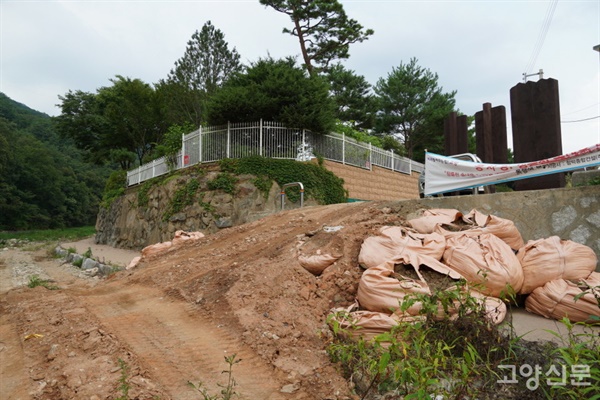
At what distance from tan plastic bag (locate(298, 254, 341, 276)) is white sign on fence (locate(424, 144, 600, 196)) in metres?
2.64

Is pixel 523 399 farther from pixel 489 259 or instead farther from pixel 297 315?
pixel 297 315

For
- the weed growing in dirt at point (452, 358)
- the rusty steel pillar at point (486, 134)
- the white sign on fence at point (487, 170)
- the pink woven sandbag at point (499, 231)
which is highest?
the rusty steel pillar at point (486, 134)

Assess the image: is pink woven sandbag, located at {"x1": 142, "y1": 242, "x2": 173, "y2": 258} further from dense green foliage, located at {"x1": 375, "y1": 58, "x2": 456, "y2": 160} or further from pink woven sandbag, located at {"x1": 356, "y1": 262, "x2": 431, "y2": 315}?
dense green foliage, located at {"x1": 375, "y1": 58, "x2": 456, "y2": 160}

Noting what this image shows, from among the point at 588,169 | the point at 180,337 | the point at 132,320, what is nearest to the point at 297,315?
the point at 180,337

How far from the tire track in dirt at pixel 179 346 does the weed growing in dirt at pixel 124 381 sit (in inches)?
6.1

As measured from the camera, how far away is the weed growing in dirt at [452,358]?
6.90 ft

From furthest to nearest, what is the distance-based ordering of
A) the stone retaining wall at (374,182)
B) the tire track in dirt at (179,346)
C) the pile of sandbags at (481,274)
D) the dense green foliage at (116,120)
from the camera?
1. the dense green foliage at (116,120)
2. the stone retaining wall at (374,182)
3. the pile of sandbags at (481,274)
4. the tire track in dirt at (179,346)

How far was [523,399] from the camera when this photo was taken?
2.13 meters

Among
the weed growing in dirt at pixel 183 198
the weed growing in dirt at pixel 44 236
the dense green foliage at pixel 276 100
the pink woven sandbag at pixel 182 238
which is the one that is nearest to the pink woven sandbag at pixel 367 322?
the pink woven sandbag at pixel 182 238

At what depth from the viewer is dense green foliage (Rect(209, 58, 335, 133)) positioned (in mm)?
12648

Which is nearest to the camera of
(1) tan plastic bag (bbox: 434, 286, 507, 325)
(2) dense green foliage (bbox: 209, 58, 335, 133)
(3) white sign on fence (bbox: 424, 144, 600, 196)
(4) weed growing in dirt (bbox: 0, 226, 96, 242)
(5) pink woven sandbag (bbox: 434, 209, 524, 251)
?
(1) tan plastic bag (bbox: 434, 286, 507, 325)

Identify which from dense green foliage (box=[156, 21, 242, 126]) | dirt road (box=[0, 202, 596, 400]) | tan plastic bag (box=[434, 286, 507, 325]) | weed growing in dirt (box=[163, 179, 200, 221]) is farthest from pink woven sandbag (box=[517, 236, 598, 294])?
dense green foliage (box=[156, 21, 242, 126])

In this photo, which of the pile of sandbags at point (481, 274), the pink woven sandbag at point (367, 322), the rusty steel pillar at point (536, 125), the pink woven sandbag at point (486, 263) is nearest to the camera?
the pink woven sandbag at point (367, 322)

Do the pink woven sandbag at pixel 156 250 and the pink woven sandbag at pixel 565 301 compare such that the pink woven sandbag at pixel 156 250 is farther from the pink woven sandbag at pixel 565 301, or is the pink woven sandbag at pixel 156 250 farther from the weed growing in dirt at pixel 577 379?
the weed growing in dirt at pixel 577 379
